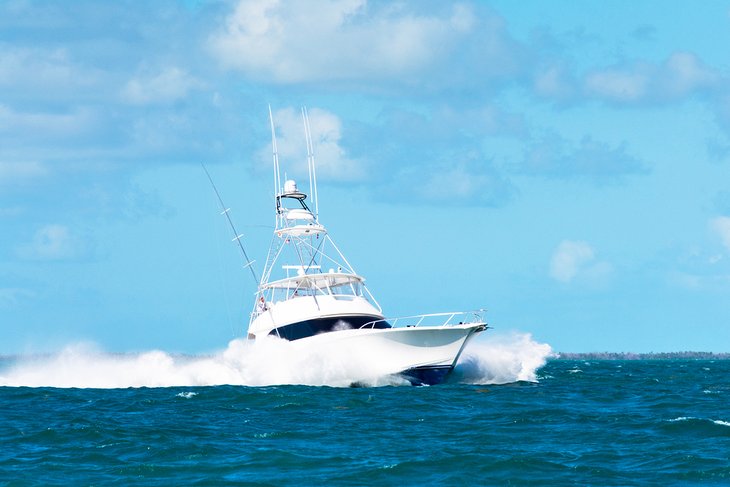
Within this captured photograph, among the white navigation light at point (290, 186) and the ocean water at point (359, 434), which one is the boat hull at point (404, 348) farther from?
the white navigation light at point (290, 186)

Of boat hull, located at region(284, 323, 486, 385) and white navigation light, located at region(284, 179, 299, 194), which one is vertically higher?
white navigation light, located at region(284, 179, 299, 194)

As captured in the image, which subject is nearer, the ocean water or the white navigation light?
the ocean water

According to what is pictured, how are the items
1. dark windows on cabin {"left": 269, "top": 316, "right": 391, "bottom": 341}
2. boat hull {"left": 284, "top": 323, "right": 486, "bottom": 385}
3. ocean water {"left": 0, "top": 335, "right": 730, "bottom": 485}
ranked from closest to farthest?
ocean water {"left": 0, "top": 335, "right": 730, "bottom": 485} < boat hull {"left": 284, "top": 323, "right": 486, "bottom": 385} < dark windows on cabin {"left": 269, "top": 316, "right": 391, "bottom": 341}

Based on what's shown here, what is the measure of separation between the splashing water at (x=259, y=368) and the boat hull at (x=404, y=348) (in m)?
0.09

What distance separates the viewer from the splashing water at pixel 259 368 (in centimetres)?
3794

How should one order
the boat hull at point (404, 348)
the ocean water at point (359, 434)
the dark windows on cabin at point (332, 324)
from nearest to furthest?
the ocean water at point (359, 434) → the boat hull at point (404, 348) → the dark windows on cabin at point (332, 324)

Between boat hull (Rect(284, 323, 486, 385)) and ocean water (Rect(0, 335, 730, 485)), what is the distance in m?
0.70

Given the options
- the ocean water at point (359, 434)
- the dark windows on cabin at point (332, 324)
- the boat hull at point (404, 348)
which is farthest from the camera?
the dark windows on cabin at point (332, 324)

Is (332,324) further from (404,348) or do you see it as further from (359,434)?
(359,434)

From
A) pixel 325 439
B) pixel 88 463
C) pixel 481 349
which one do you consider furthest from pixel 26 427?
pixel 481 349

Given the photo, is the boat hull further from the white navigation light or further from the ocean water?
the white navigation light

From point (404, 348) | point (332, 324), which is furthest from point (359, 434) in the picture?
point (332, 324)

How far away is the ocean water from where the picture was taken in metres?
19.4

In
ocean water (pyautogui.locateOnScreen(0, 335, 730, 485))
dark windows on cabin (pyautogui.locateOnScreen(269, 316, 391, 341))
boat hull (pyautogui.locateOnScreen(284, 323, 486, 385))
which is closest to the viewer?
ocean water (pyautogui.locateOnScreen(0, 335, 730, 485))
